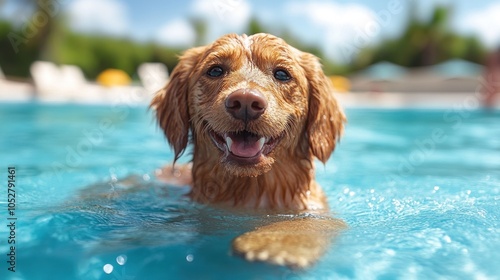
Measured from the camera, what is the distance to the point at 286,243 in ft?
10.4

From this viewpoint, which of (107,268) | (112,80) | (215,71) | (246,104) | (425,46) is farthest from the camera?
(425,46)

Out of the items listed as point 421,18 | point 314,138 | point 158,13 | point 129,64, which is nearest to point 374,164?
point 314,138

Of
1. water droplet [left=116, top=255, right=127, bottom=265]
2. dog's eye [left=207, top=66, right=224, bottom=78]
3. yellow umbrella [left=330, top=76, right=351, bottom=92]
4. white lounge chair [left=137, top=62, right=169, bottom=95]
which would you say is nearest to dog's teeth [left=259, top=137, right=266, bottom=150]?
dog's eye [left=207, top=66, right=224, bottom=78]

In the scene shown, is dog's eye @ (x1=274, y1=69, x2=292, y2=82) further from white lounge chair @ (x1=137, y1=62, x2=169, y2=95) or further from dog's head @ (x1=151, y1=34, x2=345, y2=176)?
white lounge chair @ (x1=137, y1=62, x2=169, y2=95)

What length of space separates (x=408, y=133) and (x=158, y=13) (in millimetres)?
28310

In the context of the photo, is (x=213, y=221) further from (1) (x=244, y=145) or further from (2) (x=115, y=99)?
(2) (x=115, y=99)

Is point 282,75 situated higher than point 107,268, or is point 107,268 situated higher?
point 282,75

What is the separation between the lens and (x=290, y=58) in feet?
13.8

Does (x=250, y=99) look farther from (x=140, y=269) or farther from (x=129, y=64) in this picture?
(x=129, y=64)

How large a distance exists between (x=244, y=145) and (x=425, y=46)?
4101 centimetres

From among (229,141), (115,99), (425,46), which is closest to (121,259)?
(229,141)

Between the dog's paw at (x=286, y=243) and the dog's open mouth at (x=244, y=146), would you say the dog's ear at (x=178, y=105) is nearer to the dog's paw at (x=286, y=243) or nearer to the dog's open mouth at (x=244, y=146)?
the dog's open mouth at (x=244, y=146)

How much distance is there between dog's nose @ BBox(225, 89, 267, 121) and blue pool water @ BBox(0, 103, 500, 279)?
0.79 m

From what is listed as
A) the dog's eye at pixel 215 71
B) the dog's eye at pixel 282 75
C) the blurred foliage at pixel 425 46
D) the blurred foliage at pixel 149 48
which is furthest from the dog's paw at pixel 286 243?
the blurred foliage at pixel 425 46
